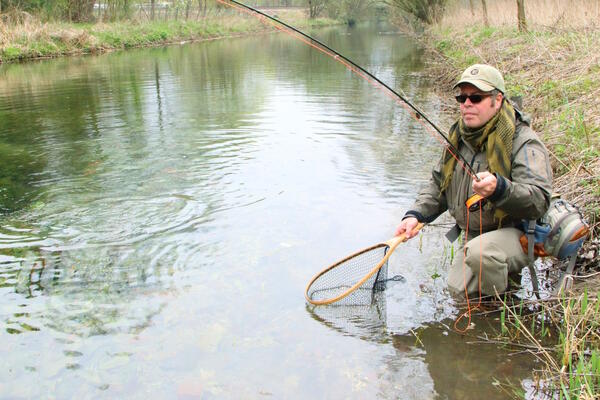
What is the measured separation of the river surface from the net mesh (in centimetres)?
11

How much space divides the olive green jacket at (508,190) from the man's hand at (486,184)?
3 centimetres

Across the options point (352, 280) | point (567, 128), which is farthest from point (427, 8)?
point (352, 280)

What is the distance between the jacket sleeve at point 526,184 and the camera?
11.6 ft

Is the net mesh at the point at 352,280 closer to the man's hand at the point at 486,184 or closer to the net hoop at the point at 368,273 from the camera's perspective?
the net hoop at the point at 368,273

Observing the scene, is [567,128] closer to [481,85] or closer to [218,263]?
[481,85]

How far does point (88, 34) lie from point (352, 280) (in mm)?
27837

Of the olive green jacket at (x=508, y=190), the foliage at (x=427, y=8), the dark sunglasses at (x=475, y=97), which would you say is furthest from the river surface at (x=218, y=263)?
the foliage at (x=427, y=8)

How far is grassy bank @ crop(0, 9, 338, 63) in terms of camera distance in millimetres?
24500

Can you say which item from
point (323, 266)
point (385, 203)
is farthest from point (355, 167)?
point (323, 266)

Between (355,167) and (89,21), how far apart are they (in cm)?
3076

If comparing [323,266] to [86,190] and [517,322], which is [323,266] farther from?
[86,190]

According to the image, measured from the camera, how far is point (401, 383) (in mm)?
3531

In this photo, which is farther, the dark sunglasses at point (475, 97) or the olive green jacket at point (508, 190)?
the dark sunglasses at point (475, 97)

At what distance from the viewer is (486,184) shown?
351cm
